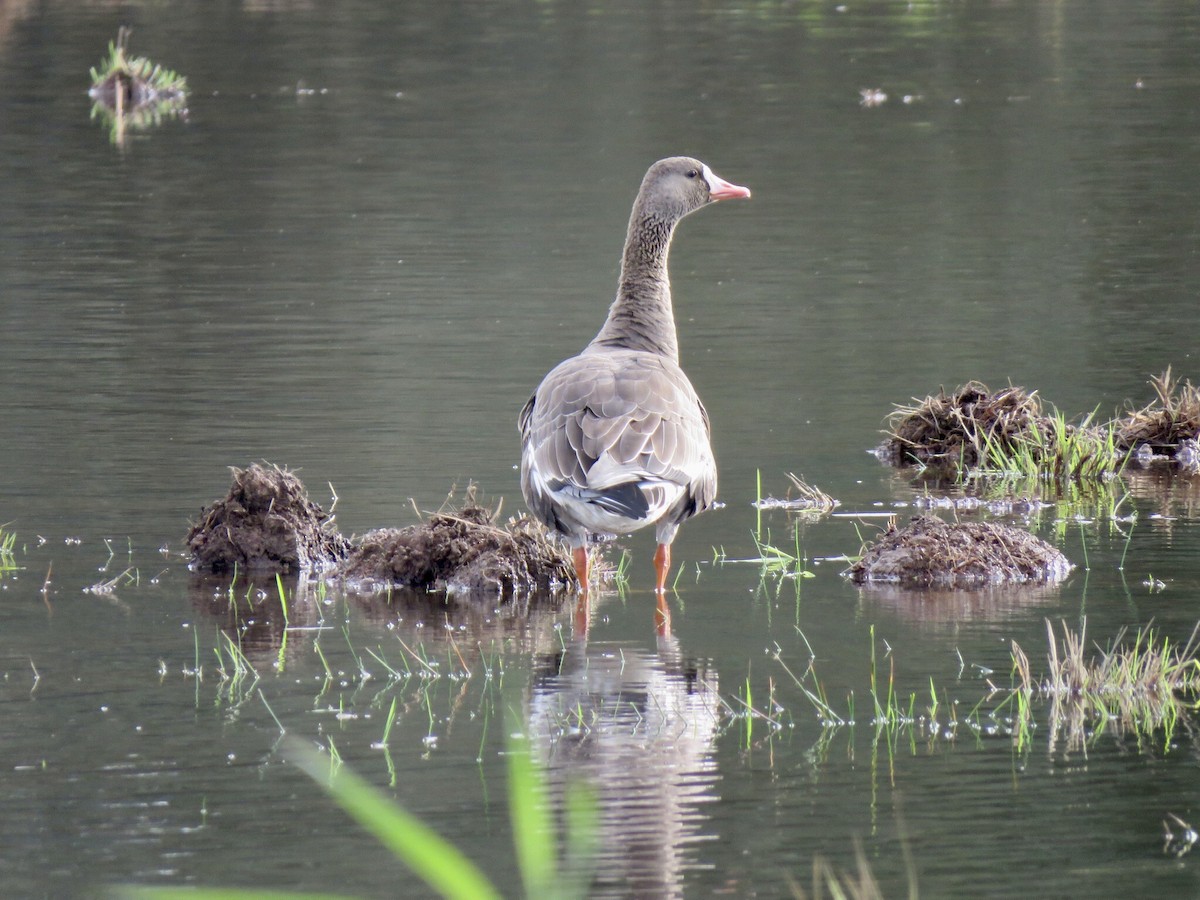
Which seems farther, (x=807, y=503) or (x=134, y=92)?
(x=134, y=92)

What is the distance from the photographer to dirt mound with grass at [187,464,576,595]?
414 inches

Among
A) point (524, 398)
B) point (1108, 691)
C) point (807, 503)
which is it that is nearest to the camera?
point (1108, 691)

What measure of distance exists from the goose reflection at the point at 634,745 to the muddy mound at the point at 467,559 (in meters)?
1.18

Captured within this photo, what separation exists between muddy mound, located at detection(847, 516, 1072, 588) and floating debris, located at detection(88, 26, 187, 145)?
95.7 feet

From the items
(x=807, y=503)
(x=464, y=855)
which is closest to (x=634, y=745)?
(x=464, y=855)

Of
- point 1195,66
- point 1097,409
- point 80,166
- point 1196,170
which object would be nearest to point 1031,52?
point 1195,66

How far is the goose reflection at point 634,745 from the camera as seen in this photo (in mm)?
6391

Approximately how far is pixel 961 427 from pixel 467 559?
4.49 metres

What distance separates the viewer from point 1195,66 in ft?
131

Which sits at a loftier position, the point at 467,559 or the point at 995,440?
the point at 467,559

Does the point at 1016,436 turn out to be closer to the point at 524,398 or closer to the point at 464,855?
the point at 524,398

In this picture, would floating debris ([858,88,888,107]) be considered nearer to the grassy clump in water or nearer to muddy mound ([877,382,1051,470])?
muddy mound ([877,382,1051,470])

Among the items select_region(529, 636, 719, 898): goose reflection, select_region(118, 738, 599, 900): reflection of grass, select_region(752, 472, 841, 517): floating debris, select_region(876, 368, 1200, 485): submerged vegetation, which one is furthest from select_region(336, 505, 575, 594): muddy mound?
select_region(876, 368, 1200, 485): submerged vegetation

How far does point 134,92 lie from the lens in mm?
39219
